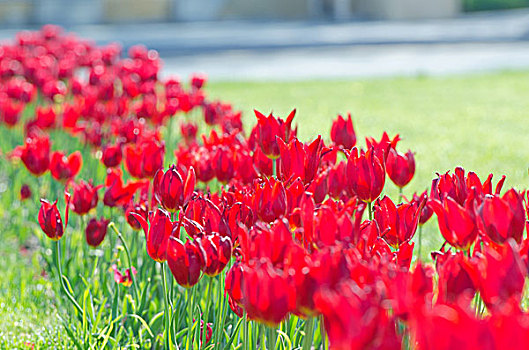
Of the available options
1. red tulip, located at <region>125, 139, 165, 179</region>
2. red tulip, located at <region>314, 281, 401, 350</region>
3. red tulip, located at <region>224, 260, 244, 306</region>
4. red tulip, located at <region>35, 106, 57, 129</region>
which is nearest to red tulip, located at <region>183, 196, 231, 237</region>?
red tulip, located at <region>224, 260, 244, 306</region>

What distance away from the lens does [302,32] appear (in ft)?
60.5

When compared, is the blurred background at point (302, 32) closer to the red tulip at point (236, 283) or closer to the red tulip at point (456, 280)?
the red tulip at point (236, 283)

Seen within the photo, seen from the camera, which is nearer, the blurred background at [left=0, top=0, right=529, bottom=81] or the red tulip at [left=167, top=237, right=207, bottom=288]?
the red tulip at [left=167, top=237, right=207, bottom=288]

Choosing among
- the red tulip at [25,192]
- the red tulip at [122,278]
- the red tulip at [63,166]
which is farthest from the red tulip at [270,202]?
the red tulip at [25,192]

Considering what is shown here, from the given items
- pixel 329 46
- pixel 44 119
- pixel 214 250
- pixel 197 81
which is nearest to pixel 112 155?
pixel 44 119

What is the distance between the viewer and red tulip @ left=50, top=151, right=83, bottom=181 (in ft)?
9.12

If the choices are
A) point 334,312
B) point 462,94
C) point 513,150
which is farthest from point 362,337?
point 462,94

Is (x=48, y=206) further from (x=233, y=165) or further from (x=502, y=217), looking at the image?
(x=502, y=217)

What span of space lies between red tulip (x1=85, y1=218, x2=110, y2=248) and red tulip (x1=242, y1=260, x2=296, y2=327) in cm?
125

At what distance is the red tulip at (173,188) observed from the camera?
181cm

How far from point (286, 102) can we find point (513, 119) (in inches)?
106

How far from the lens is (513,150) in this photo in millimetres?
5934

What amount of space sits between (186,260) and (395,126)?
6.08 m

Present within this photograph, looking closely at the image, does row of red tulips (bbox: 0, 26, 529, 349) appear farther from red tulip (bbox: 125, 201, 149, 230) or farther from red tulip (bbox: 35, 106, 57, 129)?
red tulip (bbox: 35, 106, 57, 129)
